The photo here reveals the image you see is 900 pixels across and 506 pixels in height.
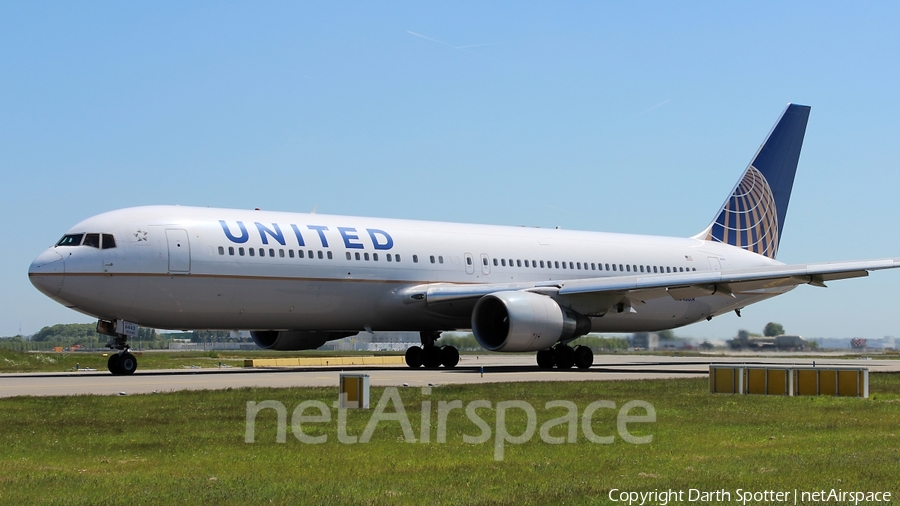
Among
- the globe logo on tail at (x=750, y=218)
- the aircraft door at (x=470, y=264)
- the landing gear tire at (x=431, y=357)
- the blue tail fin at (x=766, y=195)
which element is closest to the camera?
the aircraft door at (x=470, y=264)

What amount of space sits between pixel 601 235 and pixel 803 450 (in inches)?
981

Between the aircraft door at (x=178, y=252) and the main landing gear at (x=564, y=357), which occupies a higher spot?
the aircraft door at (x=178, y=252)

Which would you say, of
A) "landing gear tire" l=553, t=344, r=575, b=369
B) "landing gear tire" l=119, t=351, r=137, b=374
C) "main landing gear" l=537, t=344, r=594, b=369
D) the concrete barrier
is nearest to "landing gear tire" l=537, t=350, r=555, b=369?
"main landing gear" l=537, t=344, r=594, b=369

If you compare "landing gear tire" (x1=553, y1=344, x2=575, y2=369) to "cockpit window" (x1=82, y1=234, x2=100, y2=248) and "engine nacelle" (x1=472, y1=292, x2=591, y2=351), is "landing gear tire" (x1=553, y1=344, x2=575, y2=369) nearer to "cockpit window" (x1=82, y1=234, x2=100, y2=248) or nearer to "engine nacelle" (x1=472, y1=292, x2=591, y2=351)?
"engine nacelle" (x1=472, y1=292, x2=591, y2=351)

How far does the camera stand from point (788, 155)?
42.2 m

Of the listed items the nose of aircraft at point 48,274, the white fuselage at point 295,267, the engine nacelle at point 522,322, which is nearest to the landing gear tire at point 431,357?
the white fuselage at point 295,267

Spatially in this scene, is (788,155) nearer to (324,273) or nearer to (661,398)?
(324,273)

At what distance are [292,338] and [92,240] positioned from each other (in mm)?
8434

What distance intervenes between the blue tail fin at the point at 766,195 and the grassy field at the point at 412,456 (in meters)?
25.1

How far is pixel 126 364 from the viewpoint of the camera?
25.1 meters

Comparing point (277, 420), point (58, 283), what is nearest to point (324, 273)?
point (58, 283)

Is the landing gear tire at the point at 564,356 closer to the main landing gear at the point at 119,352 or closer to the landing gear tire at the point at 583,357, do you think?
the landing gear tire at the point at 583,357

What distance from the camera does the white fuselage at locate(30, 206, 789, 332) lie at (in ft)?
81.4

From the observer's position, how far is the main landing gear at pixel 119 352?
25000 mm
